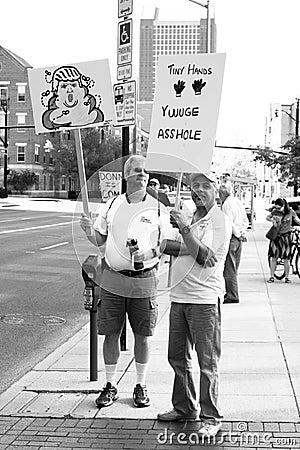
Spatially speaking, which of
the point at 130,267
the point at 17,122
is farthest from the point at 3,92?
the point at 130,267

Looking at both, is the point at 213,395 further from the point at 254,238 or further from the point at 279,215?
the point at 254,238

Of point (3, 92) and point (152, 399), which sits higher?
point (3, 92)

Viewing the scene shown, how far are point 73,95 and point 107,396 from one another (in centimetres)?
256

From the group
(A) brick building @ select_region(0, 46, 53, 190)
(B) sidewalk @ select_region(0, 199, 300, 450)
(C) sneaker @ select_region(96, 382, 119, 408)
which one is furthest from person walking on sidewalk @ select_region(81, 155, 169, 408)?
(A) brick building @ select_region(0, 46, 53, 190)

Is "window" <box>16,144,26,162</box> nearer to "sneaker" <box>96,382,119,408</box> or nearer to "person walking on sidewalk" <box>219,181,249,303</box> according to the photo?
"person walking on sidewalk" <box>219,181,249,303</box>

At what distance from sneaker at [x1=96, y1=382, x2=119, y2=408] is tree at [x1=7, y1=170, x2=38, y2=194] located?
2999 inches

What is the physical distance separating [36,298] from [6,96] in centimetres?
7370

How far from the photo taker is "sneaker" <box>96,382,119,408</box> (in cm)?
620

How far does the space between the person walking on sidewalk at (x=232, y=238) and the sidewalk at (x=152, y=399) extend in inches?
84.7

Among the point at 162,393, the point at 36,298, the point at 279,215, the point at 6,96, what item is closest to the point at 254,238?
the point at 279,215

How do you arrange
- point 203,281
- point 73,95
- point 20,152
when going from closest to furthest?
1. point 203,281
2. point 73,95
3. point 20,152

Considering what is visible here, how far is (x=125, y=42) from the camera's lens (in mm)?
8539

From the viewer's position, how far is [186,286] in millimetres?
5641

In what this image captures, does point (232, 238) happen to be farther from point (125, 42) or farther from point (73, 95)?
point (73, 95)
